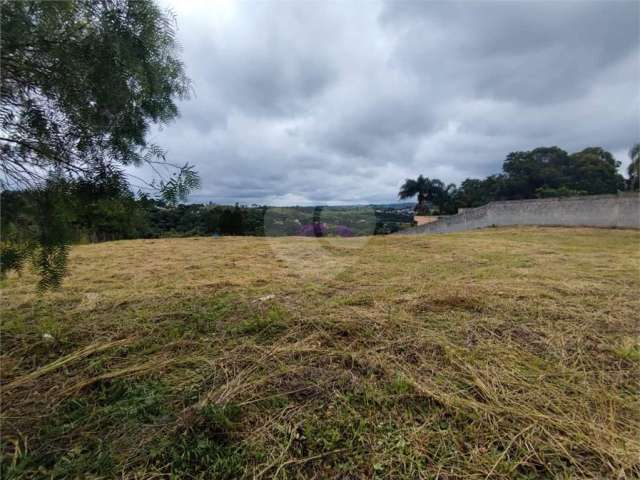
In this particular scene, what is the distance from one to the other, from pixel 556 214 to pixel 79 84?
49.3 ft

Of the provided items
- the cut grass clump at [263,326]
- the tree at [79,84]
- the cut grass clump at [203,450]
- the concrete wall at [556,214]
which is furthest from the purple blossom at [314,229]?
the concrete wall at [556,214]

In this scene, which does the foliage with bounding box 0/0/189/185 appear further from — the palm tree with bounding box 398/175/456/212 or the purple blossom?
the palm tree with bounding box 398/175/456/212

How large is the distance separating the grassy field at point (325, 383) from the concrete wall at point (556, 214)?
10.9 metres

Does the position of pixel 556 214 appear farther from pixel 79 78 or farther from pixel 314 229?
pixel 79 78

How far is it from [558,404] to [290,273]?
262 cm

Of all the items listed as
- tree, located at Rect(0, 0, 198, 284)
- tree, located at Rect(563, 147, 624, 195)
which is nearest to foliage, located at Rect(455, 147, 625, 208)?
tree, located at Rect(563, 147, 624, 195)

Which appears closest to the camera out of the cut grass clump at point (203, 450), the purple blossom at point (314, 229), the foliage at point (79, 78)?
the cut grass clump at point (203, 450)

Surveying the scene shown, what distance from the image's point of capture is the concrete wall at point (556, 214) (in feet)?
32.1

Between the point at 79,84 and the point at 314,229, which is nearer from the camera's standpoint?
the point at 79,84

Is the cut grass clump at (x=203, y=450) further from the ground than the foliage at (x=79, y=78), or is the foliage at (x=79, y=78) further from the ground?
the foliage at (x=79, y=78)

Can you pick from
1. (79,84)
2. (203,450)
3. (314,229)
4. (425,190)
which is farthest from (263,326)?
(425,190)

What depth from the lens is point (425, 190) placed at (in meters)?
26.1

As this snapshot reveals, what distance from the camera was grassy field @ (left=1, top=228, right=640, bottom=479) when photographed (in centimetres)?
88

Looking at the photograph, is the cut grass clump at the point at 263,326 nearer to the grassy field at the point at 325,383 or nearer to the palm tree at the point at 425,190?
the grassy field at the point at 325,383
